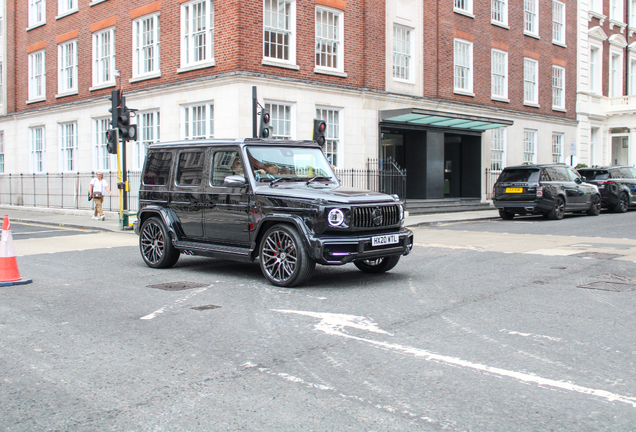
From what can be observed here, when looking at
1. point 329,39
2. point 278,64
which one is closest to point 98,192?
point 278,64

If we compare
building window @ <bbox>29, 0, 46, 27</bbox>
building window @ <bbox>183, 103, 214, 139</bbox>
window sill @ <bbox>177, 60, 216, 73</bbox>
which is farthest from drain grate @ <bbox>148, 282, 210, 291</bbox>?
building window @ <bbox>29, 0, 46, 27</bbox>

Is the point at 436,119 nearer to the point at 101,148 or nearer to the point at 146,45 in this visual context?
the point at 146,45

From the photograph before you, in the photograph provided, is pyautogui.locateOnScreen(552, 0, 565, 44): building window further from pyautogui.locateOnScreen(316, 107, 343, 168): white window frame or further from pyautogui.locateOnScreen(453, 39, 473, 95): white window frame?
pyautogui.locateOnScreen(316, 107, 343, 168): white window frame

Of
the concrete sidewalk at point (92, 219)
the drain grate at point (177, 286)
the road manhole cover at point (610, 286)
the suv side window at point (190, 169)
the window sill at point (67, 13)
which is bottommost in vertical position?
the drain grate at point (177, 286)

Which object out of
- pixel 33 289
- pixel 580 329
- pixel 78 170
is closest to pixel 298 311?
pixel 580 329

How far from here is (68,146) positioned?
2603 cm

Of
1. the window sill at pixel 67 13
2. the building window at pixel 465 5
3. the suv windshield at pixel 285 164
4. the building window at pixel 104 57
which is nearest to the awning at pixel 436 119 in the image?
the building window at pixel 465 5

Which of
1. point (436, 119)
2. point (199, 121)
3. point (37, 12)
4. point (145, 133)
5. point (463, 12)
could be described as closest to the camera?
point (199, 121)

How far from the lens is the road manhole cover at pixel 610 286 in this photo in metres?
7.61

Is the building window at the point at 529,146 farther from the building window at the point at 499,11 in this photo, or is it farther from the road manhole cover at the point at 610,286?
the road manhole cover at the point at 610,286

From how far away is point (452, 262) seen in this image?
10195mm

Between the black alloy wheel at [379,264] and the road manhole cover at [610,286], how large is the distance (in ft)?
8.15

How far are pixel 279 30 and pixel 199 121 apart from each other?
3.85 meters

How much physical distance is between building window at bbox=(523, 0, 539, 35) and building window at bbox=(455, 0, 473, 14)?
445 cm
